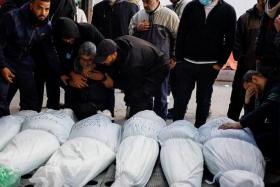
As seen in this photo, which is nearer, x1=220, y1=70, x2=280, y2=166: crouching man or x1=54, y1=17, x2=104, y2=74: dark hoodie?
x1=220, y1=70, x2=280, y2=166: crouching man

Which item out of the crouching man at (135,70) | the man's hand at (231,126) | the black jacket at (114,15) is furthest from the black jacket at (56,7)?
the man's hand at (231,126)

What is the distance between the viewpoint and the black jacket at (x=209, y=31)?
3318mm

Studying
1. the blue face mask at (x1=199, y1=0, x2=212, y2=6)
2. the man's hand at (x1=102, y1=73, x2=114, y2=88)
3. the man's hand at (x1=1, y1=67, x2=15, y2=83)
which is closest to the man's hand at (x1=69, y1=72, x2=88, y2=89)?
the man's hand at (x1=102, y1=73, x2=114, y2=88)

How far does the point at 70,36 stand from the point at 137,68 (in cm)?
57

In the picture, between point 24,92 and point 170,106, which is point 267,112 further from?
point 170,106

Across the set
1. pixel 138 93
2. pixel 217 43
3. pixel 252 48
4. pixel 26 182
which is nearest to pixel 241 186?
pixel 26 182

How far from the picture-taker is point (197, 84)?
3529mm

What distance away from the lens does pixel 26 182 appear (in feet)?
6.92

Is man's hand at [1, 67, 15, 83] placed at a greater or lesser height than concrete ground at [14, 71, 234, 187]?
greater

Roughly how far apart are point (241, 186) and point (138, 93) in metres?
1.42

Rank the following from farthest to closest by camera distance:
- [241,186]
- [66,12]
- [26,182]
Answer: [66,12]
[26,182]
[241,186]

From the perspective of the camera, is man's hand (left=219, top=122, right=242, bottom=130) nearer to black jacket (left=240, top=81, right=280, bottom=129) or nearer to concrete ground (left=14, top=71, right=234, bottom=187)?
black jacket (left=240, top=81, right=280, bottom=129)

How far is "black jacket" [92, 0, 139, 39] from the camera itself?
4.76m

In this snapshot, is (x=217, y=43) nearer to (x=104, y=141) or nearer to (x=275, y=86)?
(x=275, y=86)
